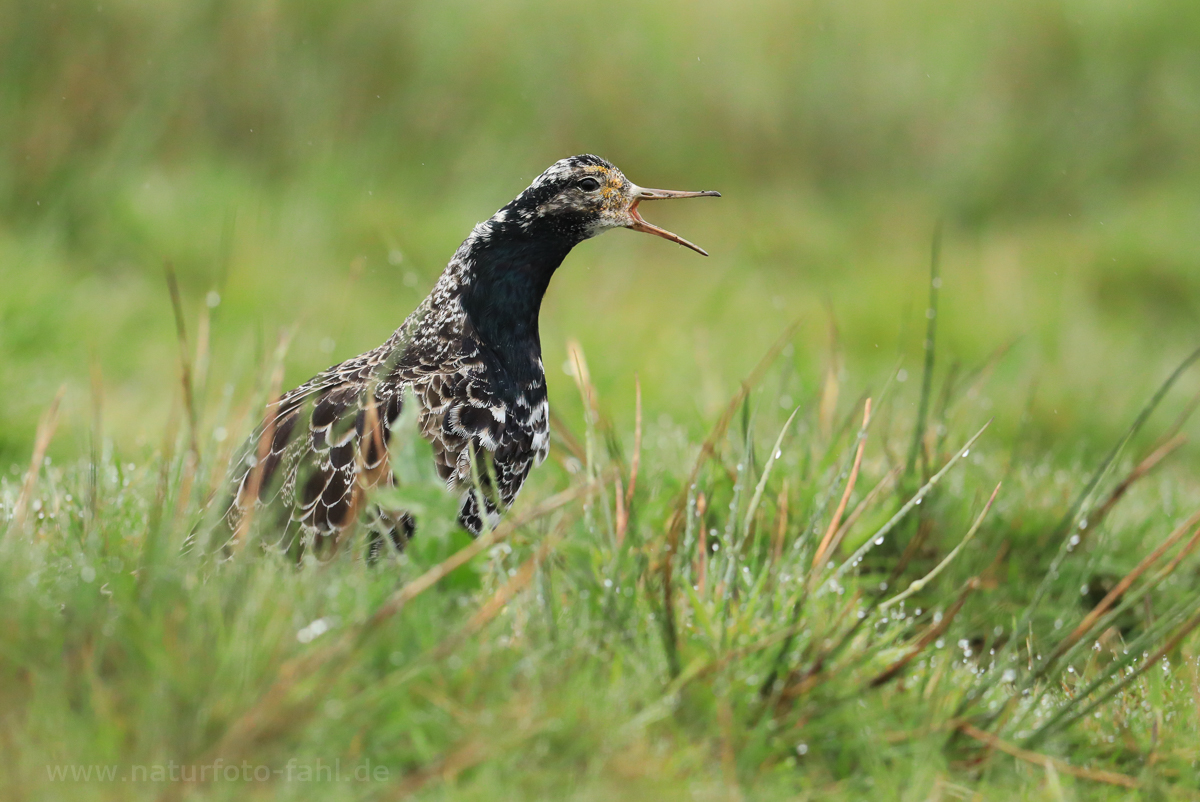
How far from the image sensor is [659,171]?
7.98 metres

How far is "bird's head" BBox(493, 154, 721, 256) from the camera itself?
3.77m

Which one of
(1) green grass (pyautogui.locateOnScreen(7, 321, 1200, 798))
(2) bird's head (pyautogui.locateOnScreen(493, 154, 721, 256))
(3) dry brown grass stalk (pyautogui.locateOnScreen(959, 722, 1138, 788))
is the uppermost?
(2) bird's head (pyautogui.locateOnScreen(493, 154, 721, 256))

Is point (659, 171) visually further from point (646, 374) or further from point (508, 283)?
point (508, 283)

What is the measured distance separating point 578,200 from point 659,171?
433cm

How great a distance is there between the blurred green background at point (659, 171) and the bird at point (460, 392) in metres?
2.08

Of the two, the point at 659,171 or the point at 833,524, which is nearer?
the point at 833,524

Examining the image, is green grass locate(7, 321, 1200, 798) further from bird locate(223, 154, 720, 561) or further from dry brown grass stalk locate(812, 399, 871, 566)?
bird locate(223, 154, 720, 561)

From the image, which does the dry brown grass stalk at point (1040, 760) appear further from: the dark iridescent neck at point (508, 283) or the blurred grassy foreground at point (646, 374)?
the dark iridescent neck at point (508, 283)

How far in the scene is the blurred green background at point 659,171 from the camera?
6.63 metres

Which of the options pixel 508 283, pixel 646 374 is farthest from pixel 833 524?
pixel 646 374

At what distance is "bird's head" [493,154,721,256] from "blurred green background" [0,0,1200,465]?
83.2 inches

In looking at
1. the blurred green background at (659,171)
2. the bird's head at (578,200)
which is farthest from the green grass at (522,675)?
the blurred green background at (659,171)

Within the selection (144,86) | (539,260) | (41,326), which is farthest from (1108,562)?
(144,86)

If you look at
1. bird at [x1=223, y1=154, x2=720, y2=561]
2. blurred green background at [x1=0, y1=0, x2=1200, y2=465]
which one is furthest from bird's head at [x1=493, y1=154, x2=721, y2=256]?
blurred green background at [x1=0, y1=0, x2=1200, y2=465]
